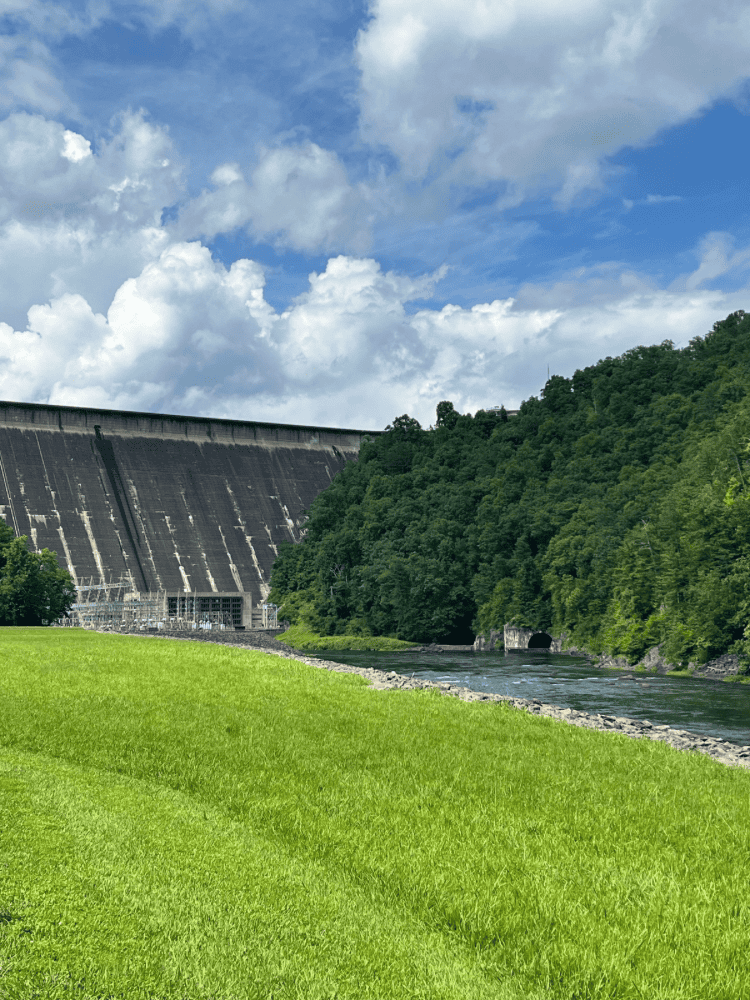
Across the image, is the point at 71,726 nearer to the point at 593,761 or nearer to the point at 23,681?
the point at 23,681

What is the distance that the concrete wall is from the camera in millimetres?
84062

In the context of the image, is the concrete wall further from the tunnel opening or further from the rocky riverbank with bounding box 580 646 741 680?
the rocky riverbank with bounding box 580 646 741 680

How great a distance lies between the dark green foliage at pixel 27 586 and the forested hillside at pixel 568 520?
865 inches

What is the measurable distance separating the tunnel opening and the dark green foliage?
111 feet

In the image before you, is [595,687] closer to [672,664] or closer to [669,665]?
[672,664]

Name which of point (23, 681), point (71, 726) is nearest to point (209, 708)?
point (71, 726)

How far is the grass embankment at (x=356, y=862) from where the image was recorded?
6.41 m

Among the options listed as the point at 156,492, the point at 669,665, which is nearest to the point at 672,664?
the point at 669,665

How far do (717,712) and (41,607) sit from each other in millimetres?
46318

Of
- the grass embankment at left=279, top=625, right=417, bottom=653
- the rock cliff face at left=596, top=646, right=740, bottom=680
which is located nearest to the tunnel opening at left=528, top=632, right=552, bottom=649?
the grass embankment at left=279, top=625, right=417, bottom=653

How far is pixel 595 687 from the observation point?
38375 millimetres

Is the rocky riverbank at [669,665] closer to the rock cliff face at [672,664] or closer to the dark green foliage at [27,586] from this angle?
the rock cliff face at [672,664]

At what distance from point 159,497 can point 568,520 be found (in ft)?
149

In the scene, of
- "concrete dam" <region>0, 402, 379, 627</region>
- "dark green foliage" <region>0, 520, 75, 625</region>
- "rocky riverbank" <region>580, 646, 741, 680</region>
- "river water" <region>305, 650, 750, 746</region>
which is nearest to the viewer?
"river water" <region>305, 650, 750, 746</region>
